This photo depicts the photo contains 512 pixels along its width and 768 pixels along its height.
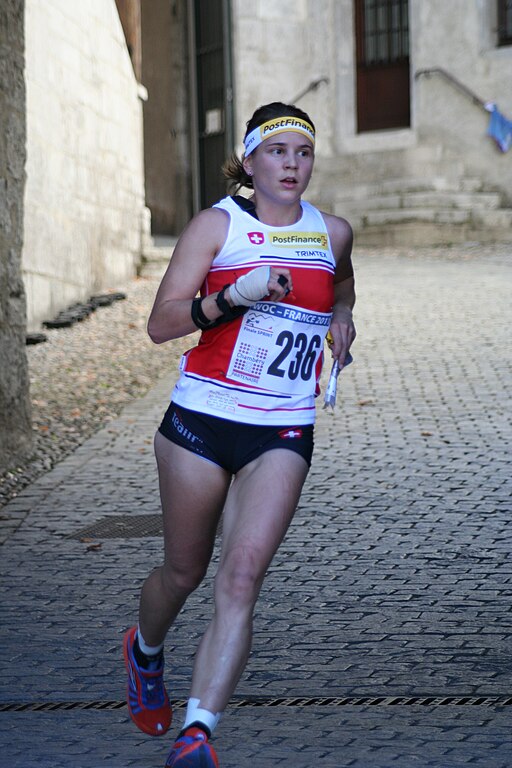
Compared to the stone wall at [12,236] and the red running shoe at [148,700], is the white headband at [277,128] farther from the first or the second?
the stone wall at [12,236]

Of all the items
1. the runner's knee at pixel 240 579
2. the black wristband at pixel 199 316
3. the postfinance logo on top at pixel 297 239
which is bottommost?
the runner's knee at pixel 240 579

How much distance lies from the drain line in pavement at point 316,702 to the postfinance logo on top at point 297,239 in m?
1.44

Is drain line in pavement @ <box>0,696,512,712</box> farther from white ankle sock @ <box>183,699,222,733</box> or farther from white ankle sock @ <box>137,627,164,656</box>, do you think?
white ankle sock @ <box>183,699,222,733</box>

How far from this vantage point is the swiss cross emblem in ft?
13.4

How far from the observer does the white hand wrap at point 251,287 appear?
3.81 meters

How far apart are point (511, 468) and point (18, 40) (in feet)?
13.1

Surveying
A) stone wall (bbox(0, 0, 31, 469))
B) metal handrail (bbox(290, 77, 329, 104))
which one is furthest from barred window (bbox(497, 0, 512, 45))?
stone wall (bbox(0, 0, 31, 469))

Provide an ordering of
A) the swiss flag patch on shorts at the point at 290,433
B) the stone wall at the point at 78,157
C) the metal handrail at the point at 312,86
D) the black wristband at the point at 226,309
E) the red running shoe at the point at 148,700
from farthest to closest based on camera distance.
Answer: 1. the metal handrail at the point at 312,86
2. the stone wall at the point at 78,157
3. the red running shoe at the point at 148,700
4. the swiss flag patch on shorts at the point at 290,433
5. the black wristband at the point at 226,309

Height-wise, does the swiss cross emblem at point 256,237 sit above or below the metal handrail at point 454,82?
below

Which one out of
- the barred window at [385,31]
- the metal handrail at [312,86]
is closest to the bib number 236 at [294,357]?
the barred window at [385,31]

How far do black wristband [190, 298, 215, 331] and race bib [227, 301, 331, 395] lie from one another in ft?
0.35

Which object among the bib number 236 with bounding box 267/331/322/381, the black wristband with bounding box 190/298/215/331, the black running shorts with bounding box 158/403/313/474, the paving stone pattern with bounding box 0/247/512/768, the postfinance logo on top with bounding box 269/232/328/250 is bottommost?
the paving stone pattern with bounding box 0/247/512/768

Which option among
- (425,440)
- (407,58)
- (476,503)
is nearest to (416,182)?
(407,58)

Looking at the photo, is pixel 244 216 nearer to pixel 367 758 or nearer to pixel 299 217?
pixel 299 217
